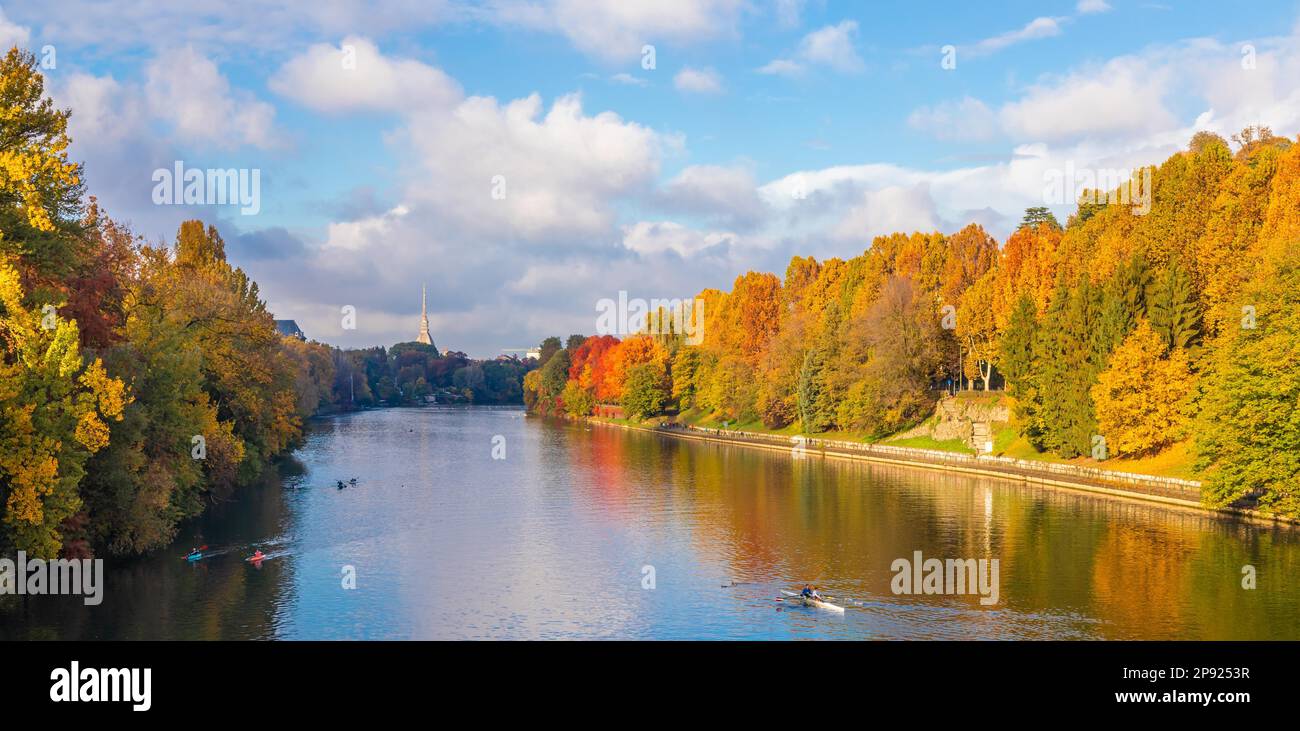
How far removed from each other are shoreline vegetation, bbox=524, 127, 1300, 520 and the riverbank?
0.63 meters

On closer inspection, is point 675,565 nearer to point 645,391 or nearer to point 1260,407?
point 1260,407

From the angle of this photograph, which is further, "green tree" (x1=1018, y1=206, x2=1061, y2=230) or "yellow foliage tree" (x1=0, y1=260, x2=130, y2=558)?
"green tree" (x1=1018, y1=206, x2=1061, y2=230)

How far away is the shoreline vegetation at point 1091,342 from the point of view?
154ft

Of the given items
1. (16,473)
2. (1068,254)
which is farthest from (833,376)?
(16,473)

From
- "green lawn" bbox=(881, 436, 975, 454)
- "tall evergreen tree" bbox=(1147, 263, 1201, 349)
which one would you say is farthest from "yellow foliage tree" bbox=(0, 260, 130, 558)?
"green lawn" bbox=(881, 436, 975, 454)

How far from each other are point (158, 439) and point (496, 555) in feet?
52.2

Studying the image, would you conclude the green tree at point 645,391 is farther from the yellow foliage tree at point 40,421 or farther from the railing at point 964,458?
the yellow foliage tree at point 40,421

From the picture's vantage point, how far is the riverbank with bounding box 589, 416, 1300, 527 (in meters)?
51.2

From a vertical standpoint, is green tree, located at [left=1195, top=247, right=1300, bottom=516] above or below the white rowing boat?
above

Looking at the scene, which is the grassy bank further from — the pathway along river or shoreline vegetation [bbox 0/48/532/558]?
shoreline vegetation [bbox 0/48/532/558]

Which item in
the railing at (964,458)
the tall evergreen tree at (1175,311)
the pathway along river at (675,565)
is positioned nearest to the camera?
the pathway along river at (675,565)

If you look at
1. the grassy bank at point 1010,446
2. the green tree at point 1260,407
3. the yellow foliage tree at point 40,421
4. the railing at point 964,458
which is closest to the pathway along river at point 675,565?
the green tree at point 1260,407

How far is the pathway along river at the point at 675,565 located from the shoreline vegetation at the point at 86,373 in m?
2.40
